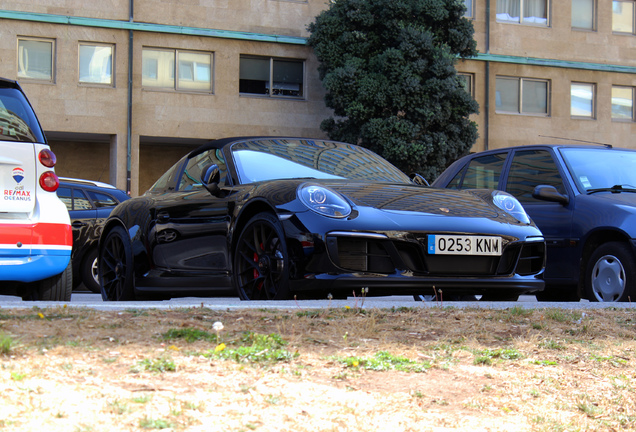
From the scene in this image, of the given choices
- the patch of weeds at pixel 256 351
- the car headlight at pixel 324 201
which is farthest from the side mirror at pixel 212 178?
the patch of weeds at pixel 256 351

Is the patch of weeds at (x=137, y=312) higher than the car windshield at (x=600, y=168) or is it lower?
lower

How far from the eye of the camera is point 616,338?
4.65 metres

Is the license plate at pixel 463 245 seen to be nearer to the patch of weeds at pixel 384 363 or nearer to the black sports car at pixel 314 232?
the black sports car at pixel 314 232

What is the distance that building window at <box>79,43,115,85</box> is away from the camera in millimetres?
28250

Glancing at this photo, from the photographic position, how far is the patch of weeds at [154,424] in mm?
2680

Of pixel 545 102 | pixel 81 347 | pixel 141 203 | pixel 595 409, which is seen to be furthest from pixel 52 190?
pixel 545 102

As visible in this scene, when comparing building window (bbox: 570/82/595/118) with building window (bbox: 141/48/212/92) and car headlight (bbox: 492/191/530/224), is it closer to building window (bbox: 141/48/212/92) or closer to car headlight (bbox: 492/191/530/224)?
building window (bbox: 141/48/212/92)

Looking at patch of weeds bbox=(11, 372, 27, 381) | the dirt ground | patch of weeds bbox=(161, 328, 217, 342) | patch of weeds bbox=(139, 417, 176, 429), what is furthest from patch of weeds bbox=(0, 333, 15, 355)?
patch of weeds bbox=(139, 417, 176, 429)

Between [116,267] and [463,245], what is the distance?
3.33 meters

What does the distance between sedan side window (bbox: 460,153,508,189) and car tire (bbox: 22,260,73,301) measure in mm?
4499

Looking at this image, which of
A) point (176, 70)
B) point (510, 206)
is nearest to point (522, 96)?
point (176, 70)

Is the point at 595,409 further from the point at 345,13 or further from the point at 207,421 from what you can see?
the point at 345,13

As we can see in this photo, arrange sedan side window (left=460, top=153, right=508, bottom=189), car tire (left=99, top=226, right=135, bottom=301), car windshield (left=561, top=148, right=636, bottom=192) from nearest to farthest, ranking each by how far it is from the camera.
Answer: car tire (left=99, top=226, right=135, bottom=301) → car windshield (left=561, top=148, right=636, bottom=192) → sedan side window (left=460, top=153, right=508, bottom=189)

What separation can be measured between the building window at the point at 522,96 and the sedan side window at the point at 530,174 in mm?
24292
